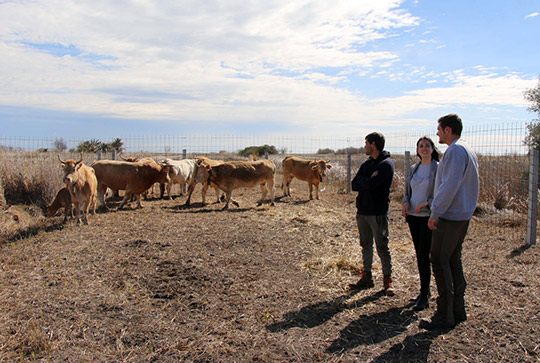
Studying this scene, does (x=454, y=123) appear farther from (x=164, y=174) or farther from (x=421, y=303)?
(x=164, y=174)

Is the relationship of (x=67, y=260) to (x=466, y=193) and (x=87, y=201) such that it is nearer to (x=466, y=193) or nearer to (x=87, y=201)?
(x=87, y=201)

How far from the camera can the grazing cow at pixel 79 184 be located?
893cm

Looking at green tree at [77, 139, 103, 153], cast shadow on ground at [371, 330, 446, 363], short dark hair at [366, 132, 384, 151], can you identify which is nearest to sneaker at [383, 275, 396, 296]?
cast shadow on ground at [371, 330, 446, 363]

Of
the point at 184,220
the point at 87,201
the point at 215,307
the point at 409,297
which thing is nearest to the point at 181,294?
the point at 215,307

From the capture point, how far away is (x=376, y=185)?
5070mm

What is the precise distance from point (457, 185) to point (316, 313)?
223 cm

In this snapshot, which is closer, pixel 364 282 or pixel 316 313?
pixel 316 313

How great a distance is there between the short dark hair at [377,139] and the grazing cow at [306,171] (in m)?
8.90

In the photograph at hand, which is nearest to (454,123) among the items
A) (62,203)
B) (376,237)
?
(376,237)

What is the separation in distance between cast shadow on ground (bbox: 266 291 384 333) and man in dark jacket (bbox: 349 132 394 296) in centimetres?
49

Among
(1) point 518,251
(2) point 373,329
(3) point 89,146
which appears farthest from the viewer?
(3) point 89,146

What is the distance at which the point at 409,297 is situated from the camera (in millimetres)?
5176

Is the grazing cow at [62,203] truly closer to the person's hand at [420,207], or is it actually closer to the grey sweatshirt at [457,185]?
the person's hand at [420,207]

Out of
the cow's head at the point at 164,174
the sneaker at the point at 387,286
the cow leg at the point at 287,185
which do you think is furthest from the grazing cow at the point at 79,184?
the cow leg at the point at 287,185
